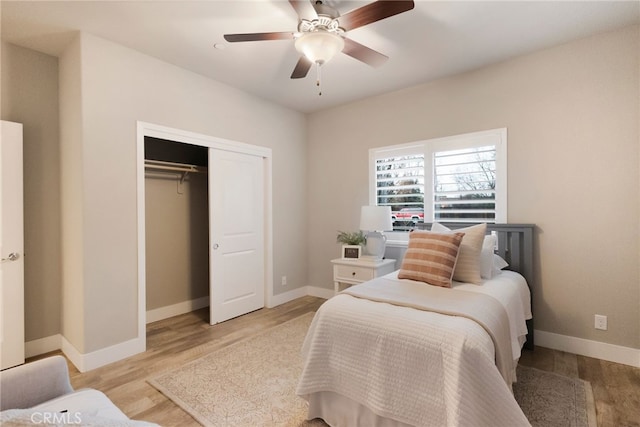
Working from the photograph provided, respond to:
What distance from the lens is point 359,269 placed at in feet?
11.6

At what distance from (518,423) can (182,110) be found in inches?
140

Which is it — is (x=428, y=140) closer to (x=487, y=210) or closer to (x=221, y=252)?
(x=487, y=210)

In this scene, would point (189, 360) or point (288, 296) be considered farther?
point (288, 296)

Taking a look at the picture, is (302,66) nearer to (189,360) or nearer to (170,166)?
(170,166)

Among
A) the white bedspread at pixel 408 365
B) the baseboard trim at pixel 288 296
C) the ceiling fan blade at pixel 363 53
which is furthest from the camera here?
the baseboard trim at pixel 288 296

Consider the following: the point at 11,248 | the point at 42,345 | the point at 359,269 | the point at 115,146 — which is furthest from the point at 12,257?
the point at 359,269

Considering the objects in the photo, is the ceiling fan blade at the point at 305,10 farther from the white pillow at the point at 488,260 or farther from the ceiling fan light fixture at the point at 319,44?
the white pillow at the point at 488,260

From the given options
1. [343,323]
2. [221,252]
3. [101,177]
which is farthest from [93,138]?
[343,323]

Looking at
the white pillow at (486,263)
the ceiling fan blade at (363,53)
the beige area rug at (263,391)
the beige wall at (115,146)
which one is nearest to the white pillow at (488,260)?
the white pillow at (486,263)

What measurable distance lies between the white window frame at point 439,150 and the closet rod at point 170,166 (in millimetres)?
2210

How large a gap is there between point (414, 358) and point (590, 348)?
7.38 feet

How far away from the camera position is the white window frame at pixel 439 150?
10.3 feet

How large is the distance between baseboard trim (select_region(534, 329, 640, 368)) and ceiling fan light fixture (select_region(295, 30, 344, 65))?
3.06m

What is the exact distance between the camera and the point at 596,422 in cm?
189
